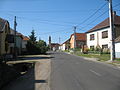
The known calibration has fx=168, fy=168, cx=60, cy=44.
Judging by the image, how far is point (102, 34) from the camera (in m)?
42.9

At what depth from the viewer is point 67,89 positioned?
23.9ft

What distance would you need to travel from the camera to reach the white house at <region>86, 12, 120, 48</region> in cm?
4062

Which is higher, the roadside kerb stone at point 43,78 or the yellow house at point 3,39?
the yellow house at point 3,39

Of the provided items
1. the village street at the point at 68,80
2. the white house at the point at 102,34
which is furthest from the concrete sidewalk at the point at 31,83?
the white house at the point at 102,34

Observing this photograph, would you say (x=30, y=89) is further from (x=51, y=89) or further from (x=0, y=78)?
(x=0, y=78)

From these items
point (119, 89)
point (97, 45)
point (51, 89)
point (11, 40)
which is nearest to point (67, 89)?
point (51, 89)

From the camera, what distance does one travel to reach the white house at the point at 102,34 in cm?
4062

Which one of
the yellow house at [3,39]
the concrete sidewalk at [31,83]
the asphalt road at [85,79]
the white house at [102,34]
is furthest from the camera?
the white house at [102,34]

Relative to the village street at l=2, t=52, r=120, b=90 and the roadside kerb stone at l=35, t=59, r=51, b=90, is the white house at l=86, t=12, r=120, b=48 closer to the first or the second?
the village street at l=2, t=52, r=120, b=90

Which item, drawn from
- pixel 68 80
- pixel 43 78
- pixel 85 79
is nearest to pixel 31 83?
pixel 43 78

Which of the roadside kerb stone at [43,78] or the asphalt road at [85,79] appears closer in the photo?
the asphalt road at [85,79]

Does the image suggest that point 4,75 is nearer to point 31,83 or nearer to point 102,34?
point 31,83

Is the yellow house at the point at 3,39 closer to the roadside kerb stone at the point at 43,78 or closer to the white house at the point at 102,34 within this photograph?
the roadside kerb stone at the point at 43,78

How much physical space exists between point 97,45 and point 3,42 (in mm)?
24702
